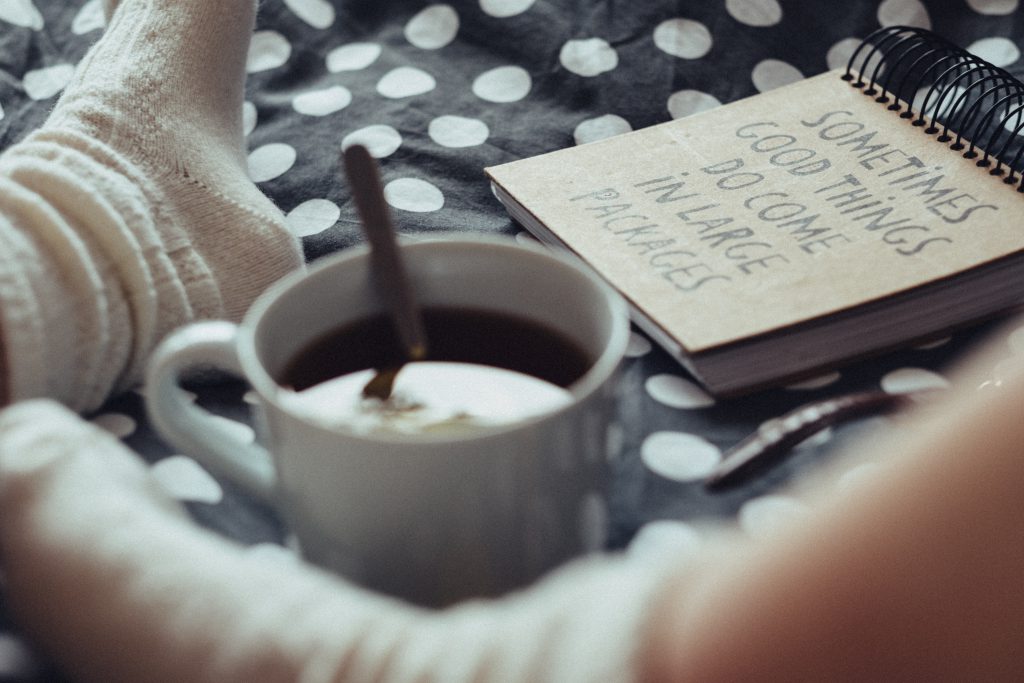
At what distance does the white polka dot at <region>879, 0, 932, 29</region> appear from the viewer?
719mm

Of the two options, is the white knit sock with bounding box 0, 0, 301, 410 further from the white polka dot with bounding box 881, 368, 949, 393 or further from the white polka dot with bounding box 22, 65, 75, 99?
the white polka dot with bounding box 881, 368, 949, 393

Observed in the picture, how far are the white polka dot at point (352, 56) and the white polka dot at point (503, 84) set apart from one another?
8cm

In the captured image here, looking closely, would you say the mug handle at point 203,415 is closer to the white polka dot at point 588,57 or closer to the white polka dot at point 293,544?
the white polka dot at point 293,544

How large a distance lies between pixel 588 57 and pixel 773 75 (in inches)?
4.8

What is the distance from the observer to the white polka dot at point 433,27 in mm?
725

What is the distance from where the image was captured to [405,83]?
2.25 feet

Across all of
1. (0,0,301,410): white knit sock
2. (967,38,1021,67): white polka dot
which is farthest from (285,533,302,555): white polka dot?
(967,38,1021,67): white polka dot

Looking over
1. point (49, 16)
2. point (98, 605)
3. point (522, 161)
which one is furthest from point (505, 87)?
point (98, 605)

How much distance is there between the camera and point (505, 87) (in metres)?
0.68

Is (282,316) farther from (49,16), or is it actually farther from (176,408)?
(49,16)

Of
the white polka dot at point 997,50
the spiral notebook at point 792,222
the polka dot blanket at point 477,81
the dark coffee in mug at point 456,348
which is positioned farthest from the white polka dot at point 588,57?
the dark coffee in mug at point 456,348

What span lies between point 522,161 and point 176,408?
0.90 ft

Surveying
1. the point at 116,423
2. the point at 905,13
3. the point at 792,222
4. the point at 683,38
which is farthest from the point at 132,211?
the point at 905,13

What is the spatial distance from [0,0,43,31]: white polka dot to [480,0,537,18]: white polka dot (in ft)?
1.01
